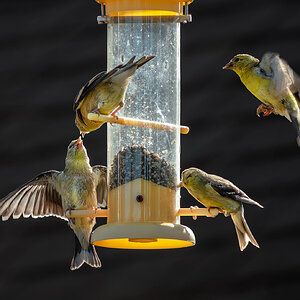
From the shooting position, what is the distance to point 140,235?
7301 mm

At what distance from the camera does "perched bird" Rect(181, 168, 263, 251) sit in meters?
7.56

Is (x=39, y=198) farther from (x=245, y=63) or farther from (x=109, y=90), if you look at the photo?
(x=245, y=63)

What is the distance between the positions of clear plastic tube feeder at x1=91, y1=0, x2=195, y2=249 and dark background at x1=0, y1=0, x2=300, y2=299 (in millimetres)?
1770

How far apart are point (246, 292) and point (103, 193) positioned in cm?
162

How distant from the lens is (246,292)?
369 inches

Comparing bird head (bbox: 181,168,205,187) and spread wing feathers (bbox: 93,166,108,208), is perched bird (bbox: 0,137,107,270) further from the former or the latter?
bird head (bbox: 181,168,205,187)

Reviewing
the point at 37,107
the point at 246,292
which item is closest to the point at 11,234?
the point at 37,107

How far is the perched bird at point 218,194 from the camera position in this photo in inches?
298

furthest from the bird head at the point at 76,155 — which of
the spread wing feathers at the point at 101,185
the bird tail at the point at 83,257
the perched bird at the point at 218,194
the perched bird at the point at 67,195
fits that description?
the perched bird at the point at 218,194

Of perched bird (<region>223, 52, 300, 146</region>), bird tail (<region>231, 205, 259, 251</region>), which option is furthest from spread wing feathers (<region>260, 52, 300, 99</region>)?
bird tail (<region>231, 205, 259, 251</region>)

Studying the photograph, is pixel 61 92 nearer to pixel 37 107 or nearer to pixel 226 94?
pixel 37 107

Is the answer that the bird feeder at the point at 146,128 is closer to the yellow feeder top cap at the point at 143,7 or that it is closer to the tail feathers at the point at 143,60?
the yellow feeder top cap at the point at 143,7

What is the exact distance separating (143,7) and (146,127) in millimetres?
689

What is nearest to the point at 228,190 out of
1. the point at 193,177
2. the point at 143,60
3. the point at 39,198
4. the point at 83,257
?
the point at 193,177
